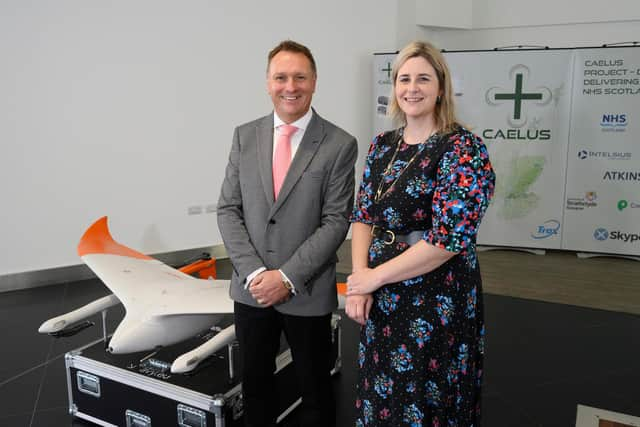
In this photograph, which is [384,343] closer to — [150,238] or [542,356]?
[542,356]

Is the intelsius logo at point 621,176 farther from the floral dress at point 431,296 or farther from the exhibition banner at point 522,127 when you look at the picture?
Result: the floral dress at point 431,296

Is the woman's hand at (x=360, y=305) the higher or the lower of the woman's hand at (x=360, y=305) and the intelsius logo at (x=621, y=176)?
the lower

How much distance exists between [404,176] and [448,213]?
0.18m

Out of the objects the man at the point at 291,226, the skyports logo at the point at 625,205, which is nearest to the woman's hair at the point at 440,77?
the man at the point at 291,226

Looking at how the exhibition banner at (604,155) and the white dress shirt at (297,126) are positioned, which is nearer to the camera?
the white dress shirt at (297,126)

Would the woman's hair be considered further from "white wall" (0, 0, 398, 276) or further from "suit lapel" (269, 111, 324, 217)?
"white wall" (0, 0, 398, 276)

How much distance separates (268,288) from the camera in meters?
1.75

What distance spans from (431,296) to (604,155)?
4696mm

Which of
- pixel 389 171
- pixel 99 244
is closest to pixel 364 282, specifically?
pixel 389 171

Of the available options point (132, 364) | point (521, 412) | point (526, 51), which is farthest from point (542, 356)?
point (526, 51)

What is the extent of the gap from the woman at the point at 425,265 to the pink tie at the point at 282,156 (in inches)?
16.9

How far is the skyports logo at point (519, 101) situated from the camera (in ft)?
17.6

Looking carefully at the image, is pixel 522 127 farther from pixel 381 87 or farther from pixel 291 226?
pixel 291 226

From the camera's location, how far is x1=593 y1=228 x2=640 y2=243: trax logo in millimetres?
5301
